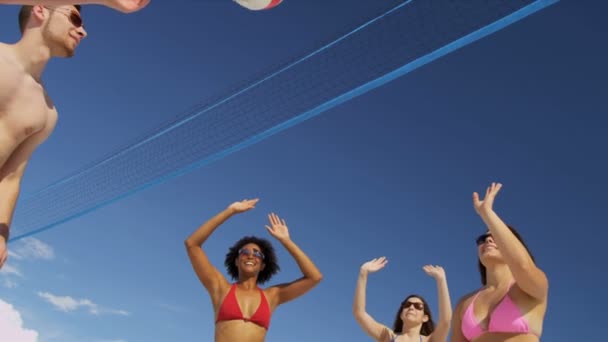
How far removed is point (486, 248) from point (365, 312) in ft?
6.34

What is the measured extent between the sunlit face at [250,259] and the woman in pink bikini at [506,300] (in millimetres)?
1670

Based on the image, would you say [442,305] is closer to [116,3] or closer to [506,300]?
[506,300]

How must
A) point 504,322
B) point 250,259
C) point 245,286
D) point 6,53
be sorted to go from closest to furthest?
point 6,53, point 504,322, point 245,286, point 250,259

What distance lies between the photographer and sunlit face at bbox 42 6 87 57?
2975mm

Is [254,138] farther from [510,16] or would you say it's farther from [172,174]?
[510,16]

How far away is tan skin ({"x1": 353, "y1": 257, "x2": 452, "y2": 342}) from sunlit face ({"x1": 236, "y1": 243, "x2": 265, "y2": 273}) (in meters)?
1.00

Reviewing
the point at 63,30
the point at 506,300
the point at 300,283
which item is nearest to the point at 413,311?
the point at 300,283

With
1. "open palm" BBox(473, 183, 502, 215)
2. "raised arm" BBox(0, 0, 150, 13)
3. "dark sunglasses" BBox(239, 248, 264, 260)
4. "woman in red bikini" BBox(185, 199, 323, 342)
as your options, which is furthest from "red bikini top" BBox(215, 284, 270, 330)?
"raised arm" BBox(0, 0, 150, 13)

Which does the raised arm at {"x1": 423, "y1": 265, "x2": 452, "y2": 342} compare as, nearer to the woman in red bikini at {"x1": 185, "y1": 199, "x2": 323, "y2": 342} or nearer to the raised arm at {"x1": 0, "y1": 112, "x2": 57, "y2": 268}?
the woman in red bikini at {"x1": 185, "y1": 199, "x2": 323, "y2": 342}

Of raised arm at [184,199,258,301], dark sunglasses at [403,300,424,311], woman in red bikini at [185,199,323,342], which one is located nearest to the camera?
woman in red bikini at [185,199,323,342]

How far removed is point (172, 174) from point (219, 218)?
3.86 m

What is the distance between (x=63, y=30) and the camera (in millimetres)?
2986

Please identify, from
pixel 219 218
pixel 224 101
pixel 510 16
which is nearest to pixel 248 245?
pixel 219 218

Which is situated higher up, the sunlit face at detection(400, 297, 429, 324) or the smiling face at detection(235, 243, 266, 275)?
the smiling face at detection(235, 243, 266, 275)
